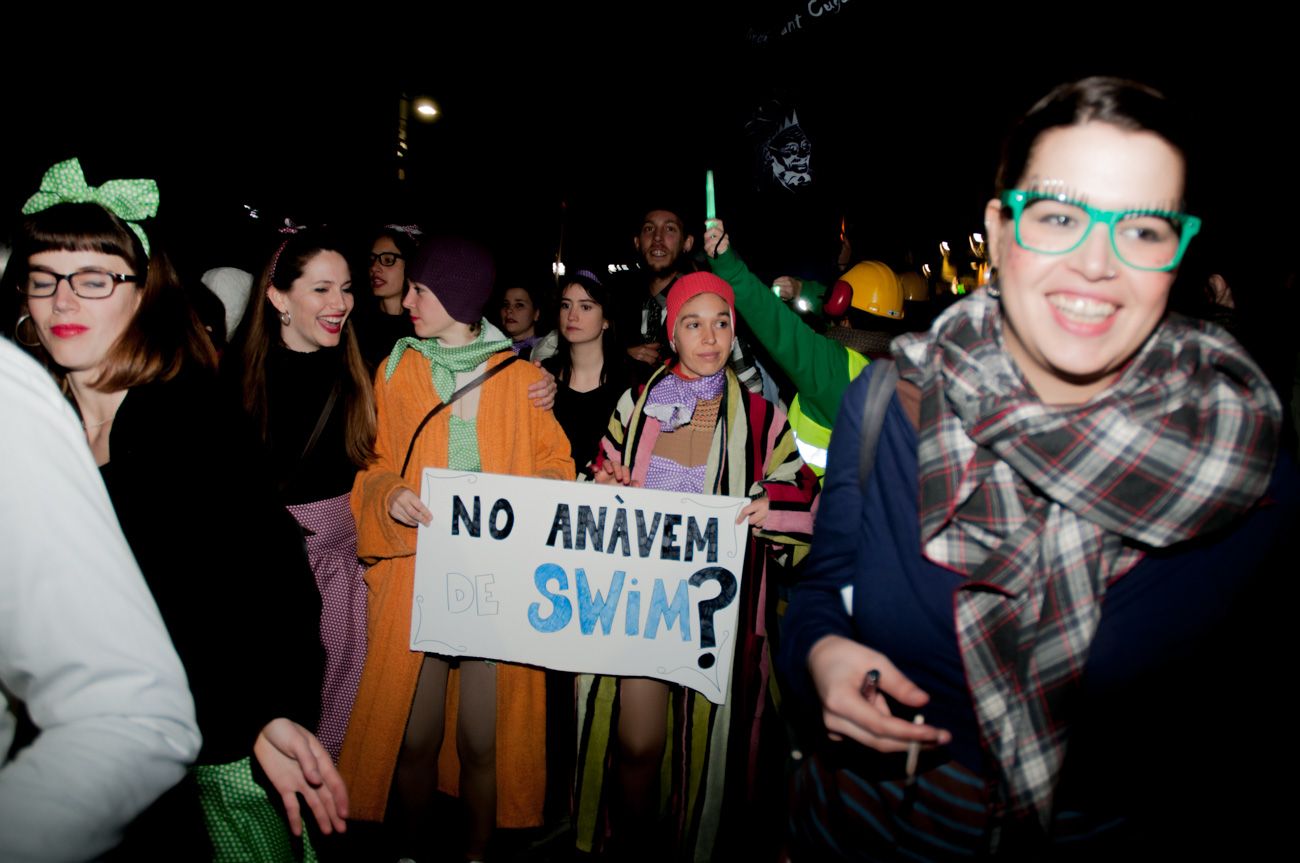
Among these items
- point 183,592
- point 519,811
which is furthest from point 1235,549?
point 519,811

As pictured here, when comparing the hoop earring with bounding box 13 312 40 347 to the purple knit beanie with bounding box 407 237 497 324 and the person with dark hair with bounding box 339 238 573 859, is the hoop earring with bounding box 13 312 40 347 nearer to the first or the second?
the person with dark hair with bounding box 339 238 573 859

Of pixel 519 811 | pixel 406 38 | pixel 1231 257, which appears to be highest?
pixel 406 38

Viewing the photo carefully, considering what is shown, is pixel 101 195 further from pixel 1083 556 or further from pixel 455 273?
pixel 1083 556

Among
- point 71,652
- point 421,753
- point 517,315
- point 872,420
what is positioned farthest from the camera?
point 517,315

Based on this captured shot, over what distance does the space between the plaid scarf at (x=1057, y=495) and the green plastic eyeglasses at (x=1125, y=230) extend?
191mm

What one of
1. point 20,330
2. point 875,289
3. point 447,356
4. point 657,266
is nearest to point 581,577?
point 447,356

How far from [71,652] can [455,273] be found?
2512 millimetres

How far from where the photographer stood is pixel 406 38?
8.97m

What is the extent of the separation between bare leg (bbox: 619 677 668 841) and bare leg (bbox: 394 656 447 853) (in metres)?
0.95

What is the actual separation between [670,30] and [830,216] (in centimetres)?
411

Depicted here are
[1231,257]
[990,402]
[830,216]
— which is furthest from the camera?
[830,216]

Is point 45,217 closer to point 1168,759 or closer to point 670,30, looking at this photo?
point 1168,759

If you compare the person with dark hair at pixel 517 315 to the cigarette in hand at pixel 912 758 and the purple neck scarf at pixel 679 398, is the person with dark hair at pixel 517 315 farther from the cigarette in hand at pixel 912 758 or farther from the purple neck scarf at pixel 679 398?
the cigarette in hand at pixel 912 758

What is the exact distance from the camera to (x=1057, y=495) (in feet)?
3.79
